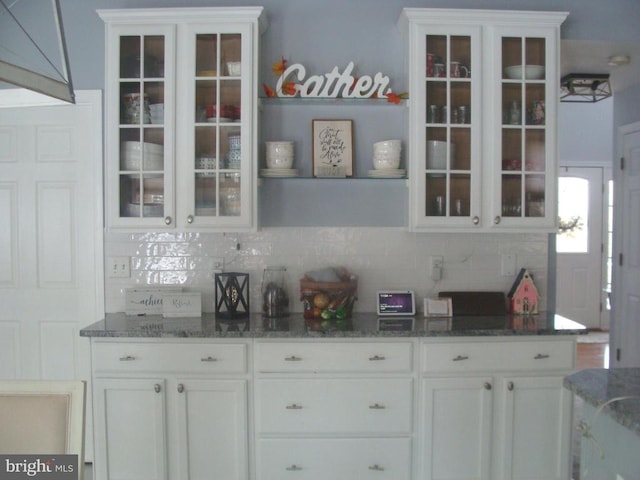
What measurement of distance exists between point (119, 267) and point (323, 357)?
1332 mm

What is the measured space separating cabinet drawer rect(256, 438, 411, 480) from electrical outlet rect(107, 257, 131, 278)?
4.06ft

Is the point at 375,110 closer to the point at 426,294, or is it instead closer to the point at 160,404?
the point at 426,294

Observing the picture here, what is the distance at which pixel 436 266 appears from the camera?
9.76 ft

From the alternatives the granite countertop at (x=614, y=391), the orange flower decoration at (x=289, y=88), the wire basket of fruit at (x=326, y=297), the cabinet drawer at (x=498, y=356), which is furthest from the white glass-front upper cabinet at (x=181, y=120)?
the granite countertop at (x=614, y=391)

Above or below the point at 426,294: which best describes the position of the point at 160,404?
below

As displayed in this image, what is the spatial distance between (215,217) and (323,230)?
2.11 ft

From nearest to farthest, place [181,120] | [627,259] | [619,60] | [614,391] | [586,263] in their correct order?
1. [614,391]
2. [181,120]
3. [619,60]
4. [627,259]
5. [586,263]

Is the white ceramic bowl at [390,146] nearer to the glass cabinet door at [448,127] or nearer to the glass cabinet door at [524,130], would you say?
the glass cabinet door at [448,127]

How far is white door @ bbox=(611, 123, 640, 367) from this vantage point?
13.1 ft

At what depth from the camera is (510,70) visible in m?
2.71

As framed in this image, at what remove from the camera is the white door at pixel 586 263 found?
21.6 ft

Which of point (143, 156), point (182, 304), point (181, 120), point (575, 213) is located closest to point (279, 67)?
point (181, 120)

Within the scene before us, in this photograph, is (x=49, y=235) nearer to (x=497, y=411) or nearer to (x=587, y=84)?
(x=497, y=411)

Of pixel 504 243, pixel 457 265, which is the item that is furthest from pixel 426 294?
pixel 504 243
